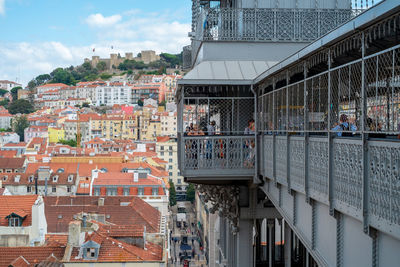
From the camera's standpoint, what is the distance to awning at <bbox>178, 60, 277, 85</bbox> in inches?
462

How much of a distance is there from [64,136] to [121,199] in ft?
322

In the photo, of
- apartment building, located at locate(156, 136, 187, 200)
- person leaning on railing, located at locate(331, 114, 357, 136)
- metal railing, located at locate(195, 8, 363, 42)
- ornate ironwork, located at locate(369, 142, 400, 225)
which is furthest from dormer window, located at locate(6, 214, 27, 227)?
apartment building, located at locate(156, 136, 187, 200)

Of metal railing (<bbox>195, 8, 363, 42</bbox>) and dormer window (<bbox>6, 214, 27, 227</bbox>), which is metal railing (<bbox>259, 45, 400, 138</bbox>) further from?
dormer window (<bbox>6, 214, 27, 227</bbox>)

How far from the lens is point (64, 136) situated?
13312 cm

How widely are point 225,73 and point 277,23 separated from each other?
2068mm

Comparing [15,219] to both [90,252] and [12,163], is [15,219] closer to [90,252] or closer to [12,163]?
[90,252]

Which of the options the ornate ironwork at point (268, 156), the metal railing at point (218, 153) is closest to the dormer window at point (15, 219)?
the metal railing at point (218, 153)

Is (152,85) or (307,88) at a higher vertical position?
(152,85)

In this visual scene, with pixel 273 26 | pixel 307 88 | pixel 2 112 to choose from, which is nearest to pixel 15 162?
pixel 273 26

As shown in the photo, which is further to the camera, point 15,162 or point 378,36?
point 15,162

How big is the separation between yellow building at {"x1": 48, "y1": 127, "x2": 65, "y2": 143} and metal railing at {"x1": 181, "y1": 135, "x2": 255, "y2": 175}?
4772 inches

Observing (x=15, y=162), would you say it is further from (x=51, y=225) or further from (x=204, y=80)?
(x=204, y=80)

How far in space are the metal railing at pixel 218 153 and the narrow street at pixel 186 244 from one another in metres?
37.4

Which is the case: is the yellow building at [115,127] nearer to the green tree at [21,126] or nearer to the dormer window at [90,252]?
the green tree at [21,126]
